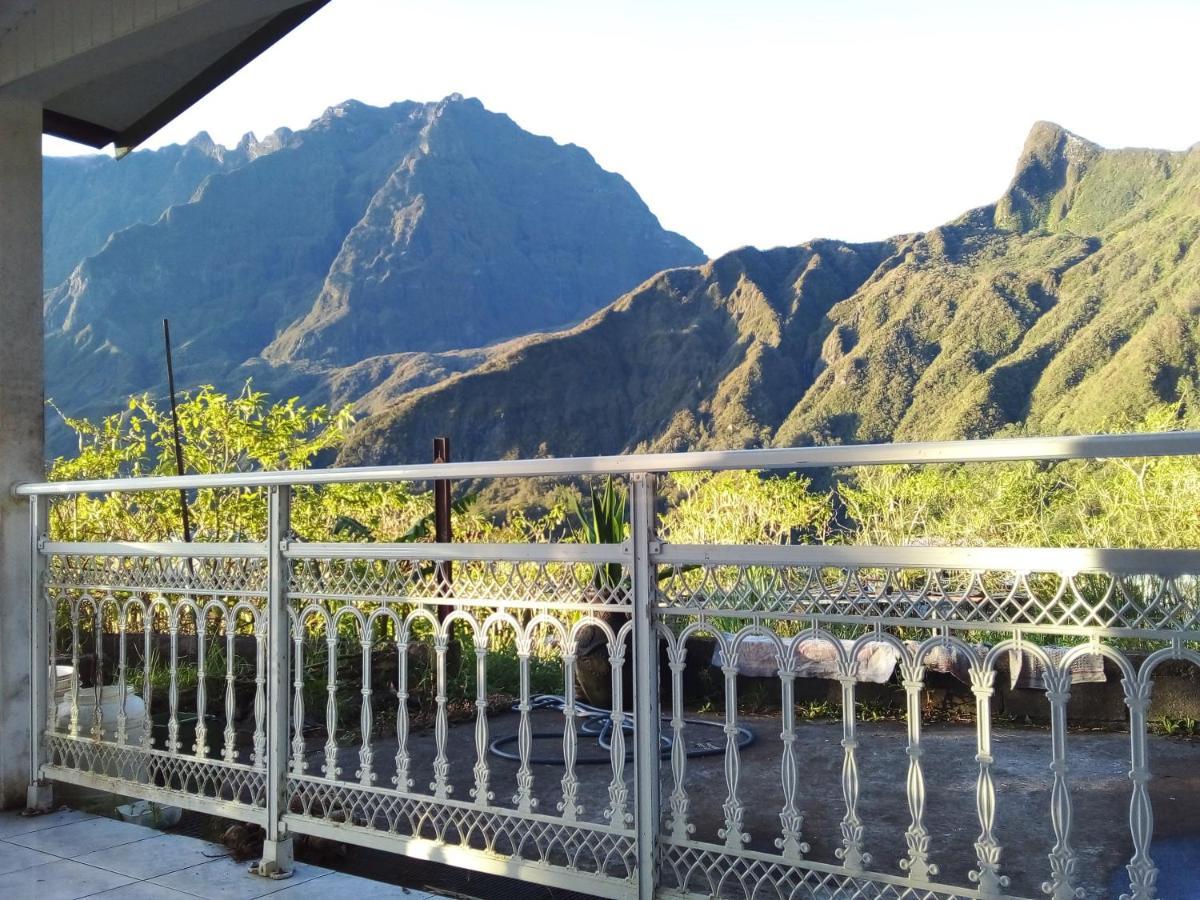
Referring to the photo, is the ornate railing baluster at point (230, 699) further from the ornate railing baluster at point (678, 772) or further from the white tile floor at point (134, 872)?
the ornate railing baluster at point (678, 772)

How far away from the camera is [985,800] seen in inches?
71.7

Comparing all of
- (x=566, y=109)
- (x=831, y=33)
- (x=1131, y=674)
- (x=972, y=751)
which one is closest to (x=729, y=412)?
(x=831, y=33)

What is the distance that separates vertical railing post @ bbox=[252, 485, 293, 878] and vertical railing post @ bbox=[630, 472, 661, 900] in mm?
1116

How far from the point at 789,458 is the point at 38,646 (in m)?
2.79

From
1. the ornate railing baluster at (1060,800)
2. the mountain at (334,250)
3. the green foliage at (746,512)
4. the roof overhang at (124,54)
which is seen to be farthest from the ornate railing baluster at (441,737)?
the mountain at (334,250)

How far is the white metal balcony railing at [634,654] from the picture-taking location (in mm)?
1759

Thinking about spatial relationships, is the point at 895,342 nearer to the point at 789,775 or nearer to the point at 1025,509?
the point at 1025,509

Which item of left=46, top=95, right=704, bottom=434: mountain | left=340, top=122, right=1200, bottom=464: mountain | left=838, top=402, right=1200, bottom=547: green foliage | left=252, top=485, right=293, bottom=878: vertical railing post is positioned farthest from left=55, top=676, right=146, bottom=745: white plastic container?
left=46, top=95, right=704, bottom=434: mountain

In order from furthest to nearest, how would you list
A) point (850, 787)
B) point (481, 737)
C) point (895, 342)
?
point (895, 342) < point (481, 737) < point (850, 787)

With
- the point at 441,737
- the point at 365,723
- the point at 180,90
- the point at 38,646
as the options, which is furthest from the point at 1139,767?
the point at 180,90

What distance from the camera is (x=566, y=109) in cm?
8888

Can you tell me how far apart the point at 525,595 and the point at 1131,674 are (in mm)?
1284

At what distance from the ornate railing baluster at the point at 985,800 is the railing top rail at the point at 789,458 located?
1.29 feet

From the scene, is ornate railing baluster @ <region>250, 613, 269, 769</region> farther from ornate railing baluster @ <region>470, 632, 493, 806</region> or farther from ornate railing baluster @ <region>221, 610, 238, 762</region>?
ornate railing baluster @ <region>470, 632, 493, 806</region>
